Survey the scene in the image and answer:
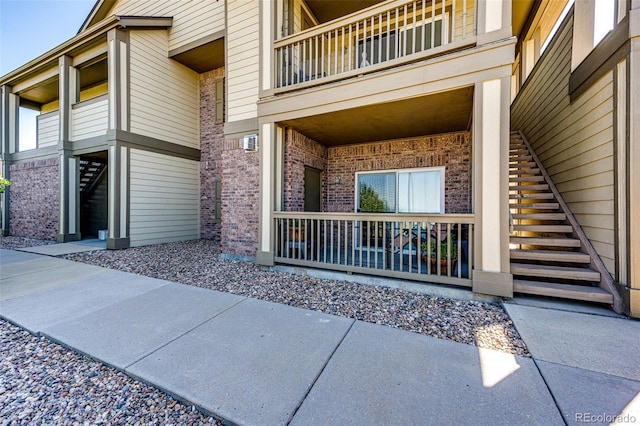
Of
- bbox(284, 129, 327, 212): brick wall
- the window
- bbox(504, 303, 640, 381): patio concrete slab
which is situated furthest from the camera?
the window

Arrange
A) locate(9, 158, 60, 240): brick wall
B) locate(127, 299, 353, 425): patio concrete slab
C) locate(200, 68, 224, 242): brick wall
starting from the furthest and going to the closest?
locate(200, 68, 224, 242): brick wall → locate(9, 158, 60, 240): brick wall → locate(127, 299, 353, 425): patio concrete slab

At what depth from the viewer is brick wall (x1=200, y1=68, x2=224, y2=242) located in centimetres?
888

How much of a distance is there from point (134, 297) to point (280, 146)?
138 inches

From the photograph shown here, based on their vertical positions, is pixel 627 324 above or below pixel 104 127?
below

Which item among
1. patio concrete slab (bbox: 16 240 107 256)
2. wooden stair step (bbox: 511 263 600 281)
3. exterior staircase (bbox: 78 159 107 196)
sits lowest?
patio concrete slab (bbox: 16 240 107 256)

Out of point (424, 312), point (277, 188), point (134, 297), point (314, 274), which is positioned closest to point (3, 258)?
point (134, 297)

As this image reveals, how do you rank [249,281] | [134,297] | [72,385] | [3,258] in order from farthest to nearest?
1. [3,258]
2. [249,281]
3. [134,297]
4. [72,385]

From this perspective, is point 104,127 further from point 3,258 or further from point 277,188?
point 277,188

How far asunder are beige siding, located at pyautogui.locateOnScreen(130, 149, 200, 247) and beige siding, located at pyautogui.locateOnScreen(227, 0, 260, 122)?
137 inches

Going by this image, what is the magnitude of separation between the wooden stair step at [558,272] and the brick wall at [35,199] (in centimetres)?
1195

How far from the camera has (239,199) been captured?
596cm

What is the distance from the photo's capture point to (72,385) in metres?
2.01

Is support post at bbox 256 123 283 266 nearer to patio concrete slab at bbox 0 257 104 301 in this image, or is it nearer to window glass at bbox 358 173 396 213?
window glass at bbox 358 173 396 213

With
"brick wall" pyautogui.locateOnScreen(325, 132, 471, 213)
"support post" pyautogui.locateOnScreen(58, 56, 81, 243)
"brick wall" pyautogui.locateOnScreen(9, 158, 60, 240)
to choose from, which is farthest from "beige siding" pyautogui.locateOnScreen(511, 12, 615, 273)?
"brick wall" pyautogui.locateOnScreen(9, 158, 60, 240)
